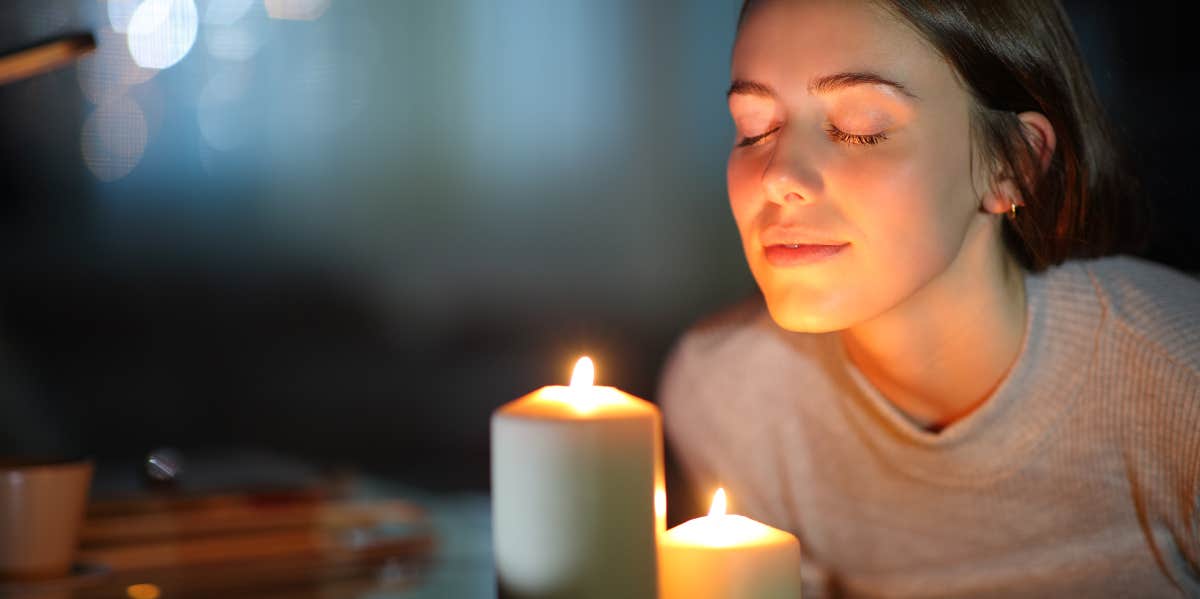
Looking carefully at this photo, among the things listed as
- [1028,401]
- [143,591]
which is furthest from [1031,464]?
[143,591]

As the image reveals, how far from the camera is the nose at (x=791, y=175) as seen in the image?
789mm

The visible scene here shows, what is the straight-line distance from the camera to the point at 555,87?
4.42ft

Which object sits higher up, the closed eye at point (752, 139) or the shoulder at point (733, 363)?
the closed eye at point (752, 139)

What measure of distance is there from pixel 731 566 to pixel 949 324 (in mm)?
439

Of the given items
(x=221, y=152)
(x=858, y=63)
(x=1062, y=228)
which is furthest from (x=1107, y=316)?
(x=221, y=152)

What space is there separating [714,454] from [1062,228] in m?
0.37

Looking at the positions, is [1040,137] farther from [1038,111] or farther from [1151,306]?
[1151,306]

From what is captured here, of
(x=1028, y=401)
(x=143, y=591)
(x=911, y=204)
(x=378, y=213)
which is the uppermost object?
(x=378, y=213)

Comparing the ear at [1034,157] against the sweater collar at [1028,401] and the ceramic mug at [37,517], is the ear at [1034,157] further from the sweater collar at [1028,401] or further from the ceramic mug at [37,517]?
the ceramic mug at [37,517]

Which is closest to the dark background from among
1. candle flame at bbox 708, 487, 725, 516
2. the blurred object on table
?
the blurred object on table

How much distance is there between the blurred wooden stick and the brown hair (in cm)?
46

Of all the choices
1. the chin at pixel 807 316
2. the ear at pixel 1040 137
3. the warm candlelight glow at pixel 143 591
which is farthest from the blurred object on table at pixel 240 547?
the ear at pixel 1040 137

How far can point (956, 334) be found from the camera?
943mm

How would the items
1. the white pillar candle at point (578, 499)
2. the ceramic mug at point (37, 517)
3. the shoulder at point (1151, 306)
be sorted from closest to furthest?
1. the white pillar candle at point (578, 499)
2. the ceramic mug at point (37, 517)
3. the shoulder at point (1151, 306)
